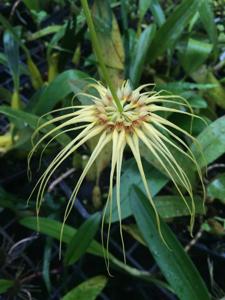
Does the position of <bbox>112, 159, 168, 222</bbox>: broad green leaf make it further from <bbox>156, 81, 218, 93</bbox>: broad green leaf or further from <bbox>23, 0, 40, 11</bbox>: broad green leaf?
<bbox>23, 0, 40, 11</bbox>: broad green leaf

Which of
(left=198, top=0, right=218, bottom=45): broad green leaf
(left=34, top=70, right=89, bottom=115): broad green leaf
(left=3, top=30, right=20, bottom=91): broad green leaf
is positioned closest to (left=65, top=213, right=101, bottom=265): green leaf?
(left=34, top=70, right=89, bottom=115): broad green leaf

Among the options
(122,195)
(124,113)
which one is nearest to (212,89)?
(122,195)

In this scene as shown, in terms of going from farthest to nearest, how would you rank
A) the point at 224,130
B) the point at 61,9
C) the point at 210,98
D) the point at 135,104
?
1. the point at 61,9
2. the point at 210,98
3. the point at 224,130
4. the point at 135,104

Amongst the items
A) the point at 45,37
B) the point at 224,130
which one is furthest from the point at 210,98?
the point at 45,37

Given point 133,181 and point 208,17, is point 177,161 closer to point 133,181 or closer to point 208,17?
point 133,181

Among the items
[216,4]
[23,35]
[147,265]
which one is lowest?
[147,265]

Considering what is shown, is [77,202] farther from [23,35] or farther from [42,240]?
[23,35]
